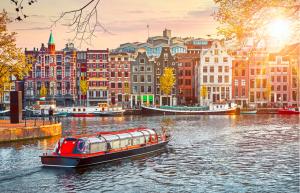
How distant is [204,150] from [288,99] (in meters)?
86.9

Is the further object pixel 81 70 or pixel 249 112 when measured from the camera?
pixel 81 70

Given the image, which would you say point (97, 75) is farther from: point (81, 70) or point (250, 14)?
point (250, 14)

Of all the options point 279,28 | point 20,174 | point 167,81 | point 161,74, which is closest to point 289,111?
point 167,81

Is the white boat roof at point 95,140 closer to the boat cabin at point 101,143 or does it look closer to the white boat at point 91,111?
the boat cabin at point 101,143

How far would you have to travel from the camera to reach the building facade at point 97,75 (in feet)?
412

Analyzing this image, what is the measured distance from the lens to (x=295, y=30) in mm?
12156

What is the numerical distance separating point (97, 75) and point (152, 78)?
14351 millimetres

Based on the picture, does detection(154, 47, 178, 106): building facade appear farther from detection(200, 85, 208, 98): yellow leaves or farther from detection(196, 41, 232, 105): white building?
detection(200, 85, 208, 98): yellow leaves

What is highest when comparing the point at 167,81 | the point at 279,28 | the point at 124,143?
the point at 167,81

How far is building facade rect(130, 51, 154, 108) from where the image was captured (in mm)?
124688

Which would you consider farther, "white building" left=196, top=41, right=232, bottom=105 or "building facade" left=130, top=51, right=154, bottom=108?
"building facade" left=130, top=51, right=154, bottom=108

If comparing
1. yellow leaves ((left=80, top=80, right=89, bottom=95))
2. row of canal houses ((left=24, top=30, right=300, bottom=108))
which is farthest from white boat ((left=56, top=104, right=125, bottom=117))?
row of canal houses ((left=24, top=30, right=300, bottom=108))

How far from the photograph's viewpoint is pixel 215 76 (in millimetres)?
122750

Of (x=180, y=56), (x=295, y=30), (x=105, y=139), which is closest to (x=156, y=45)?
(x=180, y=56)
